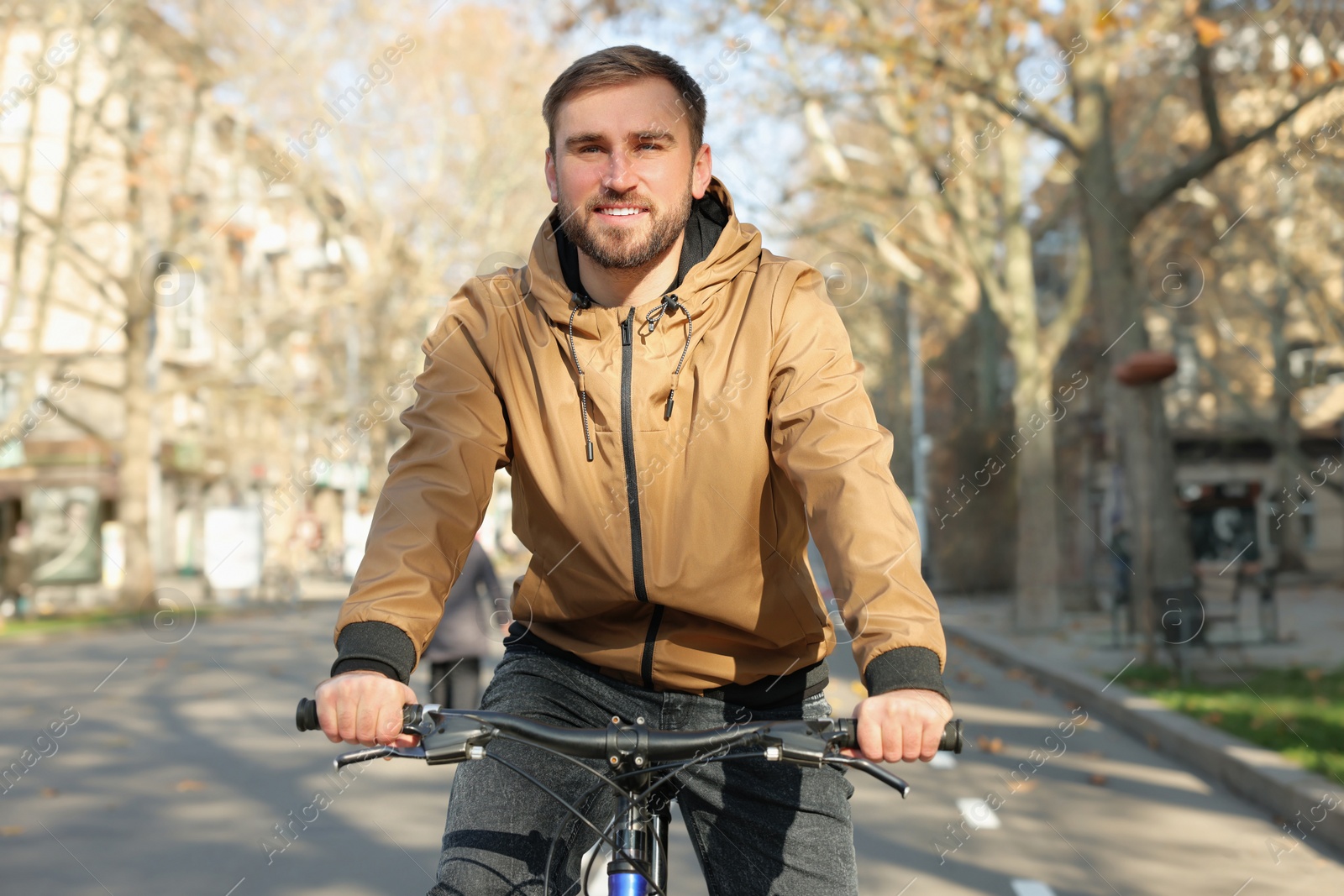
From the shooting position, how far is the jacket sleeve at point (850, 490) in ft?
7.51

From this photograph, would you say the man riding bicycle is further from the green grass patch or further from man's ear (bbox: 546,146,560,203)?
the green grass patch

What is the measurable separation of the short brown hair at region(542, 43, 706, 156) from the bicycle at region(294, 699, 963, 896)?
109 centimetres

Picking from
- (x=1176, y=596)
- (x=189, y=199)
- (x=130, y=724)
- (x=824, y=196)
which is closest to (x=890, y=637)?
(x=130, y=724)

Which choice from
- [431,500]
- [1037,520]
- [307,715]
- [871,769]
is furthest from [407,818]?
[1037,520]

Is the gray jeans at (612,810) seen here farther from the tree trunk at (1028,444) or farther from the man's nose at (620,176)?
the tree trunk at (1028,444)

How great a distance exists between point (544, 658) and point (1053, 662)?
12373mm

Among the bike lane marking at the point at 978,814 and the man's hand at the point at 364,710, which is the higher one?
the man's hand at the point at 364,710

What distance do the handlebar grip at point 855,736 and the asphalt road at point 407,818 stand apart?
3.81 m

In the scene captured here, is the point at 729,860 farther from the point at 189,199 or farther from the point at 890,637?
the point at 189,199

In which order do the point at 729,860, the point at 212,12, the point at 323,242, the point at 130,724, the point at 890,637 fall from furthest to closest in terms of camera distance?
the point at 323,242, the point at 212,12, the point at 130,724, the point at 729,860, the point at 890,637

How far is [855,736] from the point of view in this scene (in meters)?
2.16

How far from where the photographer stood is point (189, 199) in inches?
982

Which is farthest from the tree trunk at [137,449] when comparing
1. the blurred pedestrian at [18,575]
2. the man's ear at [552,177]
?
the man's ear at [552,177]

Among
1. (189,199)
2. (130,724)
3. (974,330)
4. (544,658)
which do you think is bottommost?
(130,724)
